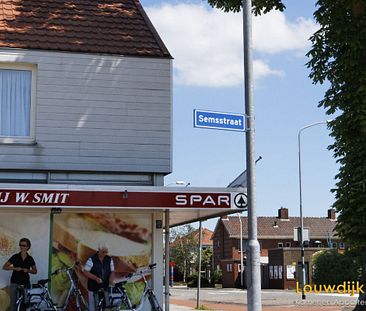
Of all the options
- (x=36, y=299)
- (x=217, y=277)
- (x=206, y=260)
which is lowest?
(x=217, y=277)

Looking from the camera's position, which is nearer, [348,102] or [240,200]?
[240,200]

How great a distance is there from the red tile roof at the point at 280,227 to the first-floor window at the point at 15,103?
66.0 m

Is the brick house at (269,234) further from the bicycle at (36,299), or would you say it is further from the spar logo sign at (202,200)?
the bicycle at (36,299)

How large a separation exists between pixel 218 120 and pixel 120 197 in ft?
10.7

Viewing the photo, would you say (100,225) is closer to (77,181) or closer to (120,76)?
(77,181)

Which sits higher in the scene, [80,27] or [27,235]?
[80,27]

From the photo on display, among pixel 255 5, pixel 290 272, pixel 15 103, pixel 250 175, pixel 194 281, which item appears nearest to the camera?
pixel 250 175

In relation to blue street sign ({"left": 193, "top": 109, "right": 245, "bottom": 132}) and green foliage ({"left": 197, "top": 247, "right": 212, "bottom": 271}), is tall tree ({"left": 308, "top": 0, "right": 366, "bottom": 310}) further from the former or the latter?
green foliage ({"left": 197, "top": 247, "right": 212, "bottom": 271})

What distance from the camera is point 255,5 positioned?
16.3 metres

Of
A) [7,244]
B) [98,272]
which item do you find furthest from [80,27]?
[98,272]

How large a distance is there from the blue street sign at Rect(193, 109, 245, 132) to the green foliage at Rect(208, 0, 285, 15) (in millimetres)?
7525

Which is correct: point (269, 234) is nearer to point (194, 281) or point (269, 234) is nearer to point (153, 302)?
point (194, 281)

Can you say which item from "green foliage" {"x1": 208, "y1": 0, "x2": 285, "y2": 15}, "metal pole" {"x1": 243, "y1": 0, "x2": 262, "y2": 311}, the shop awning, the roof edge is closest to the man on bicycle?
the shop awning

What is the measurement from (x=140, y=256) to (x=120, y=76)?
149 inches
